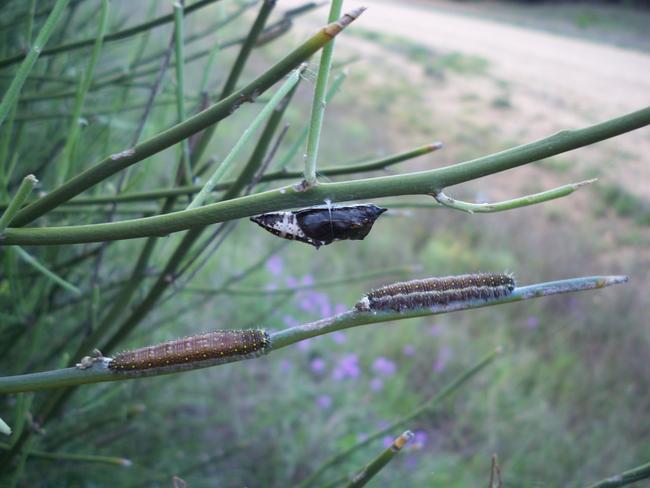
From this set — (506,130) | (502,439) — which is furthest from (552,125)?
(502,439)

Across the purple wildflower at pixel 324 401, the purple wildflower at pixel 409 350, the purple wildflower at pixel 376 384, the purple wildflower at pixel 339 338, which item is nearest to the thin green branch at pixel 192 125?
the purple wildflower at pixel 324 401

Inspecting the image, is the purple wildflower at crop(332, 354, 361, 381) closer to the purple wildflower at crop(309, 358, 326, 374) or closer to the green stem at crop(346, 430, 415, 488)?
the purple wildflower at crop(309, 358, 326, 374)

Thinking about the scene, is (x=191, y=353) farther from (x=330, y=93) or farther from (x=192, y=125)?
(x=330, y=93)

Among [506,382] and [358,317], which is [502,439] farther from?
[358,317]

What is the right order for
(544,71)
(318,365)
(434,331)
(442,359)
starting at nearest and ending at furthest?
(318,365), (442,359), (434,331), (544,71)

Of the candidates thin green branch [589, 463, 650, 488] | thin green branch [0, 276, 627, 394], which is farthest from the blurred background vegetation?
thin green branch [589, 463, 650, 488]

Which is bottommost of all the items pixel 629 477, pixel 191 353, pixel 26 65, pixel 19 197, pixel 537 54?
pixel 629 477

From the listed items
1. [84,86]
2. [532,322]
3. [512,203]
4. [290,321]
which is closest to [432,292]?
[512,203]
